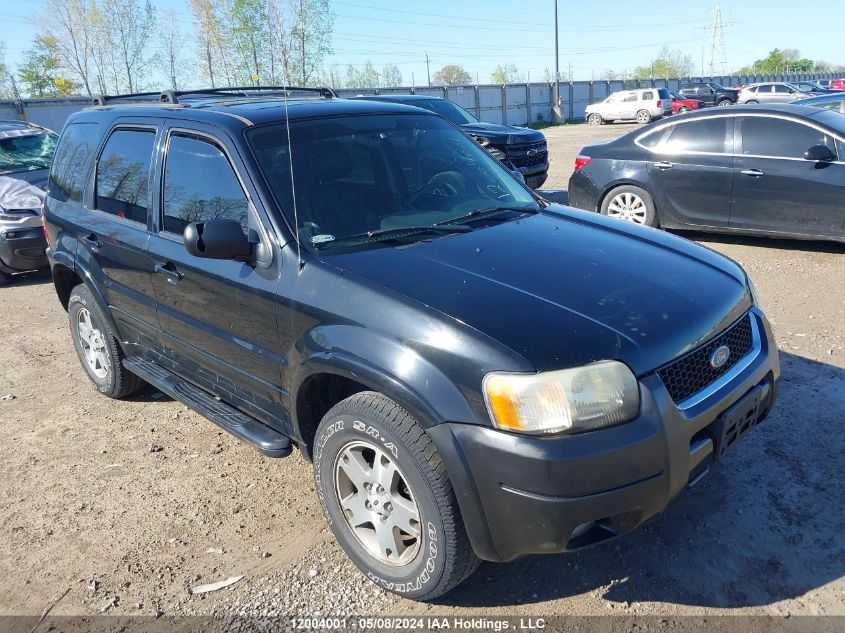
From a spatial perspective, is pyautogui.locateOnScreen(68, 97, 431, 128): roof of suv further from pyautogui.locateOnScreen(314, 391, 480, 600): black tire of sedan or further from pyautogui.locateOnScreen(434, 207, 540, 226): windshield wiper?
pyautogui.locateOnScreen(314, 391, 480, 600): black tire of sedan

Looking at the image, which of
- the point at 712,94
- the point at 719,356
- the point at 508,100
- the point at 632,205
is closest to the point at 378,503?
the point at 719,356

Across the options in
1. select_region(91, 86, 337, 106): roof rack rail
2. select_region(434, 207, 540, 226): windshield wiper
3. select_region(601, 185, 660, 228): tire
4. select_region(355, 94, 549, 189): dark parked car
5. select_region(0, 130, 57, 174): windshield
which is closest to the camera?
select_region(434, 207, 540, 226): windshield wiper

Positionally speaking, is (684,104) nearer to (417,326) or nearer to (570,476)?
(417,326)

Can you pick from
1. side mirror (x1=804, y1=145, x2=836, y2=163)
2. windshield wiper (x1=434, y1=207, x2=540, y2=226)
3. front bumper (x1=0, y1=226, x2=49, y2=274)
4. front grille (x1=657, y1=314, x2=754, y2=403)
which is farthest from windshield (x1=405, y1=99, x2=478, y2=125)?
front grille (x1=657, y1=314, x2=754, y2=403)

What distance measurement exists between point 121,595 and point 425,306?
6.21ft

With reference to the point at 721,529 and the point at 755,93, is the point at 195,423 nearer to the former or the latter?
the point at 721,529

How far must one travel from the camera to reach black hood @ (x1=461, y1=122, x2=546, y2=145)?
11250mm

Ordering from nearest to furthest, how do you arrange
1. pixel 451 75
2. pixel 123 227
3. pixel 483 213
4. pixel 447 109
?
pixel 483 213, pixel 123 227, pixel 447 109, pixel 451 75

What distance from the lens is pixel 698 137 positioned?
318 inches

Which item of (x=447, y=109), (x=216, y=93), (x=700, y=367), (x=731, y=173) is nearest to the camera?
(x=700, y=367)

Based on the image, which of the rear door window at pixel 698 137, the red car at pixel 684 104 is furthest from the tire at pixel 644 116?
the rear door window at pixel 698 137

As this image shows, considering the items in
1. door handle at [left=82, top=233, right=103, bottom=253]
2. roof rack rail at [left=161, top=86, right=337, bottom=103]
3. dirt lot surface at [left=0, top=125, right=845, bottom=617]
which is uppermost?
roof rack rail at [left=161, top=86, right=337, bottom=103]

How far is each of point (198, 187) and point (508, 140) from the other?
27.4ft

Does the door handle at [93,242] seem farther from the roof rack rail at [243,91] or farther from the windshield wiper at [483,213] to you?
the windshield wiper at [483,213]
